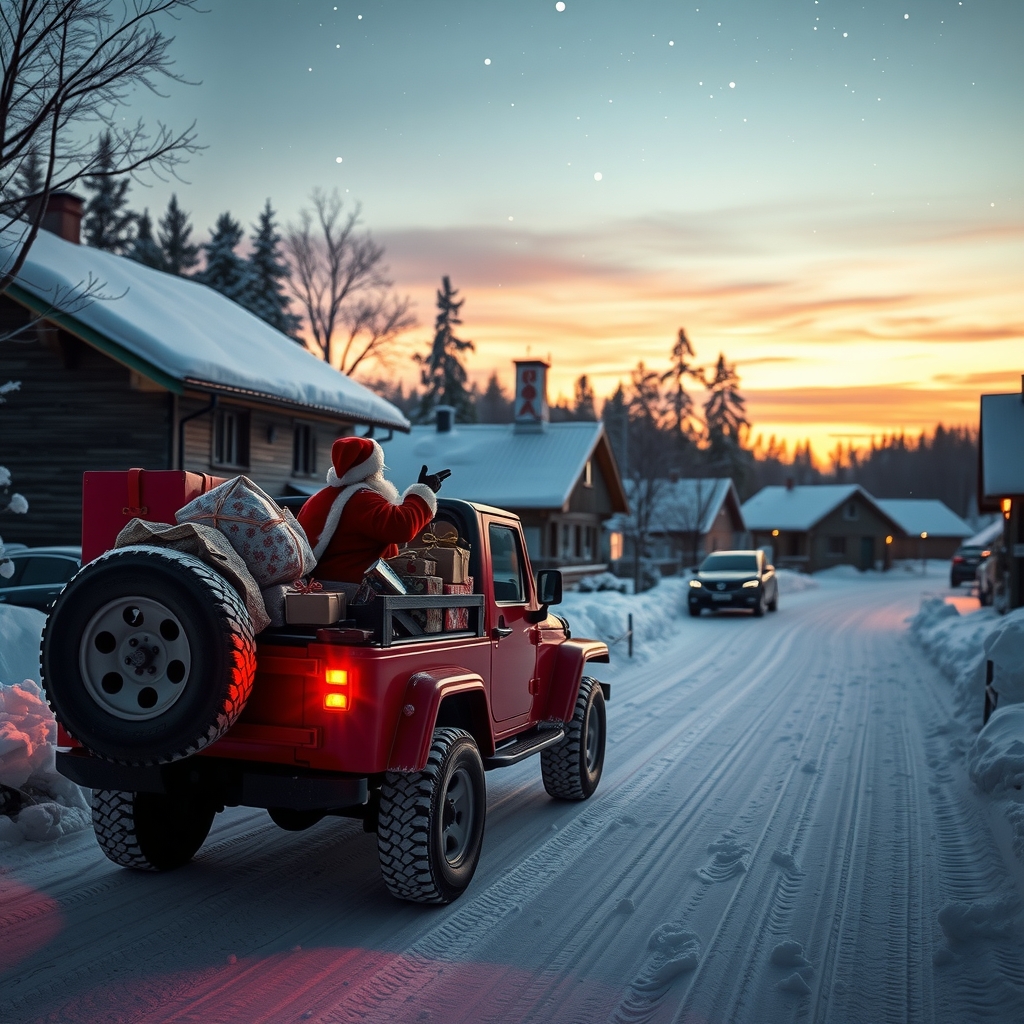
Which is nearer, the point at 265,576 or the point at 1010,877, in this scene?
the point at 265,576

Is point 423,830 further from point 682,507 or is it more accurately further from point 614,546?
point 682,507

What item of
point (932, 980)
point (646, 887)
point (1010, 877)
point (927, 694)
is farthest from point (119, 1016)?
point (927, 694)

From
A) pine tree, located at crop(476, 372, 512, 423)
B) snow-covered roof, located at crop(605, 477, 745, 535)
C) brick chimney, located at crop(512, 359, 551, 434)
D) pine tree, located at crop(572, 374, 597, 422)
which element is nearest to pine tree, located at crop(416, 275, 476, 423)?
snow-covered roof, located at crop(605, 477, 745, 535)

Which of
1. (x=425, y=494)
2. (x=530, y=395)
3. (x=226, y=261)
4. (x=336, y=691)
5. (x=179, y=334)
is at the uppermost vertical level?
→ (x=226, y=261)

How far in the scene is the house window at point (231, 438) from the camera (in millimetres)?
21109

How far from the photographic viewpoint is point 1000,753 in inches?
307

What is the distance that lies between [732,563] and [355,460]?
24476 mm

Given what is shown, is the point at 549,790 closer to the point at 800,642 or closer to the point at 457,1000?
the point at 457,1000

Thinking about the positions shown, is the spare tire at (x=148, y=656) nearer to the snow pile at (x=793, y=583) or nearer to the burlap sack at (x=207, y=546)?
the burlap sack at (x=207, y=546)

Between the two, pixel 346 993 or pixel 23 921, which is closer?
pixel 346 993

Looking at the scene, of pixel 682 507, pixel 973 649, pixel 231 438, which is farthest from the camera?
pixel 682 507

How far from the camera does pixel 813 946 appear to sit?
192 inches

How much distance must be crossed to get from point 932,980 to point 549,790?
11.4 ft

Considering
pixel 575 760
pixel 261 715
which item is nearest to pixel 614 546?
pixel 575 760
